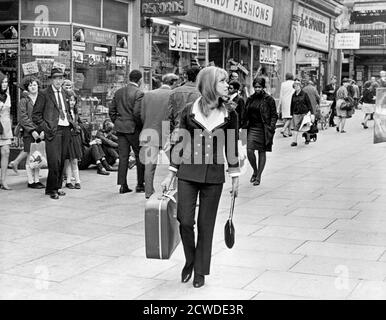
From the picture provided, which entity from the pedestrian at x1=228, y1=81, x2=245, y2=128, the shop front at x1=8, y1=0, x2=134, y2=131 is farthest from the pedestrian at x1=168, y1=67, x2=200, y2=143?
the shop front at x1=8, y1=0, x2=134, y2=131

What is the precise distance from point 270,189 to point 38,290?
5.74 meters

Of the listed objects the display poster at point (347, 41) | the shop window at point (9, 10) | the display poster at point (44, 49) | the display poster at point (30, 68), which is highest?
the display poster at point (347, 41)

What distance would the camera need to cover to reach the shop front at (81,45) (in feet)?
40.9

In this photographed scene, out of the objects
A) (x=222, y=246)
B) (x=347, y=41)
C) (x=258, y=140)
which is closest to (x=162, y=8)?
(x=258, y=140)

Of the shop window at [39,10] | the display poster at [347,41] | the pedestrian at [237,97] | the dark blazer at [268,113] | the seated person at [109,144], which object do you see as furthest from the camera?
the display poster at [347,41]

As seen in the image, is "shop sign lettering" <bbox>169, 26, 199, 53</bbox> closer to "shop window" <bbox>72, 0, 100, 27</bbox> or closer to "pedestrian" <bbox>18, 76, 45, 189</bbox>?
"shop window" <bbox>72, 0, 100, 27</bbox>

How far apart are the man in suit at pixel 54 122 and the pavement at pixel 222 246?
1.26 feet

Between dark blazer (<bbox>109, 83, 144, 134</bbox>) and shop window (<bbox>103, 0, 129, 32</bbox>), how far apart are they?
15.2 feet

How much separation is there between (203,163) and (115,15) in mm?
9800

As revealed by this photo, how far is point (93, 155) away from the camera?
11734 millimetres

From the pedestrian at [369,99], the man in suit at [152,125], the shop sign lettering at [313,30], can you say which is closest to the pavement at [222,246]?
the man in suit at [152,125]

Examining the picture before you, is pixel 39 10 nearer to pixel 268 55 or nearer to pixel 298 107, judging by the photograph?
pixel 298 107

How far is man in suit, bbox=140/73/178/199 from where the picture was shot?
29.9 ft

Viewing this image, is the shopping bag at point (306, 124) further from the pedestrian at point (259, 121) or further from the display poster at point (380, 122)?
the display poster at point (380, 122)
